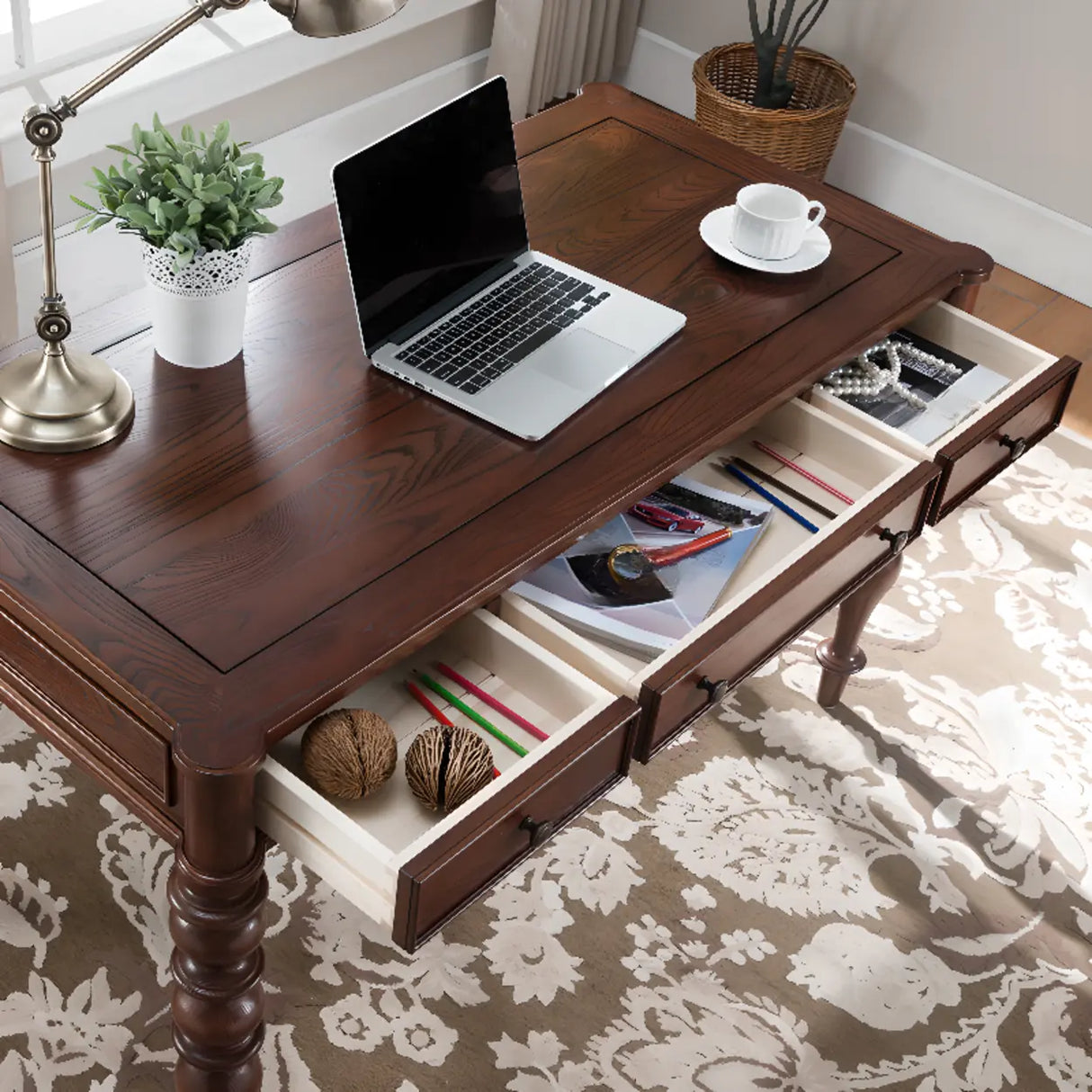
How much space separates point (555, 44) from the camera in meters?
3.17

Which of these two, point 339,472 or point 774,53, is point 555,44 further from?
point 339,472

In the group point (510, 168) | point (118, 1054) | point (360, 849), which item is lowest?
point (118, 1054)

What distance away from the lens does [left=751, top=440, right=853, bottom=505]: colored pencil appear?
1613mm

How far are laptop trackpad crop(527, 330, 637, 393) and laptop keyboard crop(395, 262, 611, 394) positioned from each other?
16mm

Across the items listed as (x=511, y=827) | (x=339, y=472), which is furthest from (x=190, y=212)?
(x=511, y=827)

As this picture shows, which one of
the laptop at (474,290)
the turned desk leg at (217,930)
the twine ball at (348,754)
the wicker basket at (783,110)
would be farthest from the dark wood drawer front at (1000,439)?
the wicker basket at (783,110)

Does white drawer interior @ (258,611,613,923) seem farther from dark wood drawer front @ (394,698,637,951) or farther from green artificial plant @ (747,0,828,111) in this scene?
green artificial plant @ (747,0,828,111)

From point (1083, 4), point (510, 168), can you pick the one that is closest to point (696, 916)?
point (510, 168)

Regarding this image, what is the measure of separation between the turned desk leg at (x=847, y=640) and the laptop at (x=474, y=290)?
1.54ft

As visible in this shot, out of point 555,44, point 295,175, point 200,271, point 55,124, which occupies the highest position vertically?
point 55,124

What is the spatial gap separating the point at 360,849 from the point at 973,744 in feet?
3.80

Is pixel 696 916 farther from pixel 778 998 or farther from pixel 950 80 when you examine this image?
pixel 950 80

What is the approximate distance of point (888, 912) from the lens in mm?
1808

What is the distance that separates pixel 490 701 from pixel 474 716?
3 cm
